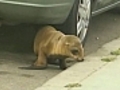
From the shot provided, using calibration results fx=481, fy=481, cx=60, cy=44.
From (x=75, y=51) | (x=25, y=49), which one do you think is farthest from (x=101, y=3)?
(x=75, y=51)

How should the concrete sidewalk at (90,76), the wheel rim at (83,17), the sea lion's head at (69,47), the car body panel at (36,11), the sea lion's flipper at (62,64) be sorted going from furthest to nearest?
the wheel rim at (83,17) < the sea lion's flipper at (62,64) < the sea lion's head at (69,47) < the car body panel at (36,11) < the concrete sidewalk at (90,76)

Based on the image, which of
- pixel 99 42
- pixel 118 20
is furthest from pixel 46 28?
pixel 118 20

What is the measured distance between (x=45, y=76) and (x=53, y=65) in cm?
53

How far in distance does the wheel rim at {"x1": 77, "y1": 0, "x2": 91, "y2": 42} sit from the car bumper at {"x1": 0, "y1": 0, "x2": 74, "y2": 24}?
23.0 inches

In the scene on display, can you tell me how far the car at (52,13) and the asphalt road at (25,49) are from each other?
54cm

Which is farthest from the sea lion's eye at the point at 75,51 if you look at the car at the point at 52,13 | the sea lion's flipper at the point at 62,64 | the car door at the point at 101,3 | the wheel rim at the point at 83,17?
the car door at the point at 101,3

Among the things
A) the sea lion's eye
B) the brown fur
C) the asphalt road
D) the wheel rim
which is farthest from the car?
the asphalt road

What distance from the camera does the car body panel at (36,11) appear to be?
5.32 meters

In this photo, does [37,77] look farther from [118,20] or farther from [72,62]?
[118,20]

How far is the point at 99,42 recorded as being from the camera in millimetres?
7508

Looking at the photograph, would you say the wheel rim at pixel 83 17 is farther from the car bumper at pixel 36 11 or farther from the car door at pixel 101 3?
the car bumper at pixel 36 11

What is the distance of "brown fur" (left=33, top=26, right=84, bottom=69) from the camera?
5598 mm

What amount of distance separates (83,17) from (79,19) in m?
0.11

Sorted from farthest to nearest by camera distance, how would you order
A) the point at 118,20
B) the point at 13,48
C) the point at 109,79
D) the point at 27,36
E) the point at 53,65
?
the point at 118,20 < the point at 27,36 < the point at 13,48 < the point at 53,65 < the point at 109,79
